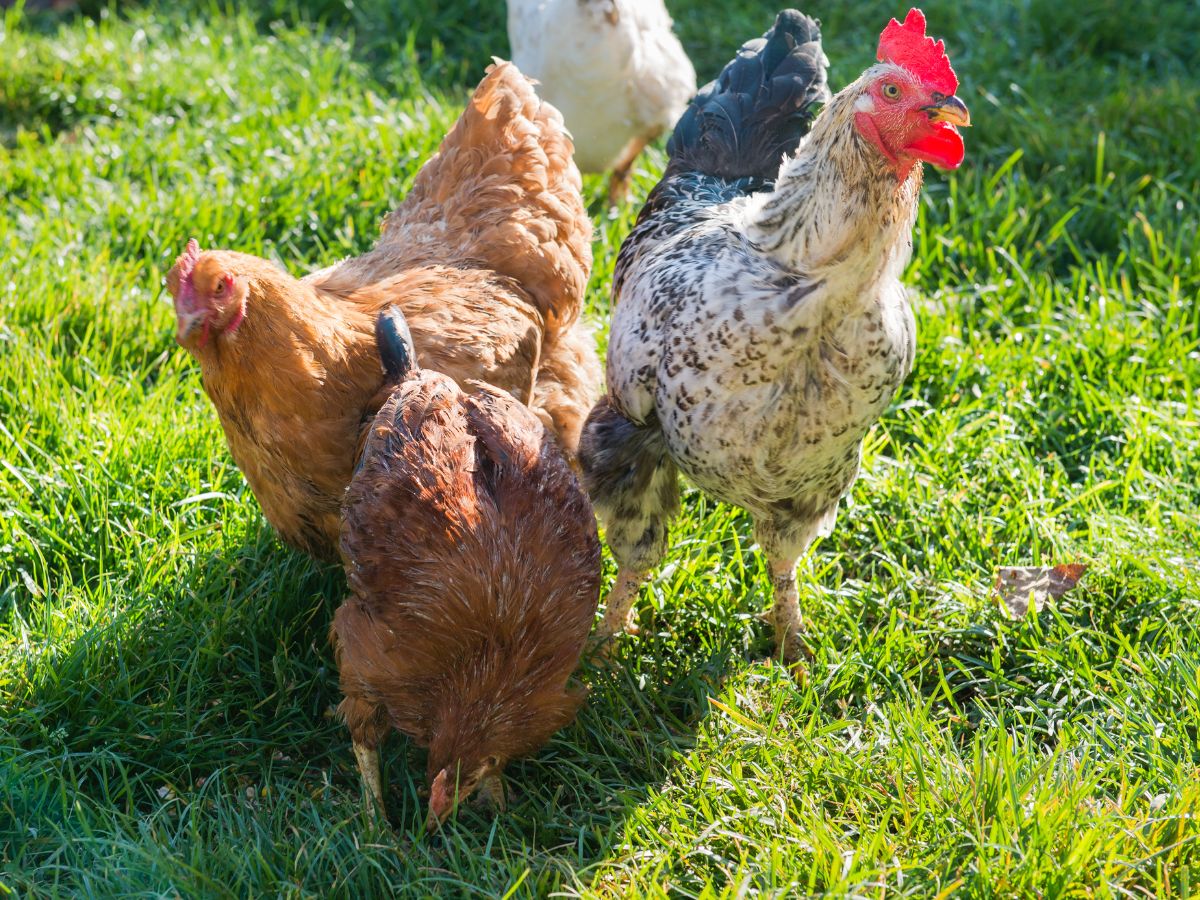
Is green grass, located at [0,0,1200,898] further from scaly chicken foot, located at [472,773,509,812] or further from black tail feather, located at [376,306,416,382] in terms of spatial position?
black tail feather, located at [376,306,416,382]

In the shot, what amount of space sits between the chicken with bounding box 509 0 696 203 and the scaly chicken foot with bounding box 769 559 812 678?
294 centimetres

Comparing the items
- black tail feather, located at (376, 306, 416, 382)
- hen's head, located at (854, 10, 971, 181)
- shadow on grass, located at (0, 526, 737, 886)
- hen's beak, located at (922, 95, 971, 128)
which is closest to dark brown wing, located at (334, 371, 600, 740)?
black tail feather, located at (376, 306, 416, 382)

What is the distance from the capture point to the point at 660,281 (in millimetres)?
3479

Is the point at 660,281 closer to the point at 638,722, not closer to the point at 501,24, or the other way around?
the point at 638,722

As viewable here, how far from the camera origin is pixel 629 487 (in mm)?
3723

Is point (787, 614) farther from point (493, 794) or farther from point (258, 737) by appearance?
point (258, 737)

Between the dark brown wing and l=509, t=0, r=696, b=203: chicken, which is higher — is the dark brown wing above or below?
below

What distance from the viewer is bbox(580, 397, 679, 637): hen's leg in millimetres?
3676

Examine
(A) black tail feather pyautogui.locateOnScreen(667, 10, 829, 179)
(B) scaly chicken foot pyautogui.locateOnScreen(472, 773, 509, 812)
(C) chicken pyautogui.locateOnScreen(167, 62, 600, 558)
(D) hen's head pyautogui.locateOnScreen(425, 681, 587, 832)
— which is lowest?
(B) scaly chicken foot pyautogui.locateOnScreen(472, 773, 509, 812)

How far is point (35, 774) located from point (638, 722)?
169 centimetres

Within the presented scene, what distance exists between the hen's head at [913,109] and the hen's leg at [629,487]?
114 cm

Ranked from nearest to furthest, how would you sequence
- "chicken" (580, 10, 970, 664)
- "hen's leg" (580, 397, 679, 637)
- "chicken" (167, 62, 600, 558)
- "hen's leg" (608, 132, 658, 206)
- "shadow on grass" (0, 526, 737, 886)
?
"chicken" (580, 10, 970, 664) → "shadow on grass" (0, 526, 737, 886) → "chicken" (167, 62, 600, 558) → "hen's leg" (580, 397, 679, 637) → "hen's leg" (608, 132, 658, 206)

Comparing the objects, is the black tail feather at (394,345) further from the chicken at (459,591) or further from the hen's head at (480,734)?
the hen's head at (480,734)

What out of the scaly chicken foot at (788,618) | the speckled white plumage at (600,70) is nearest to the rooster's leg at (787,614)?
the scaly chicken foot at (788,618)
